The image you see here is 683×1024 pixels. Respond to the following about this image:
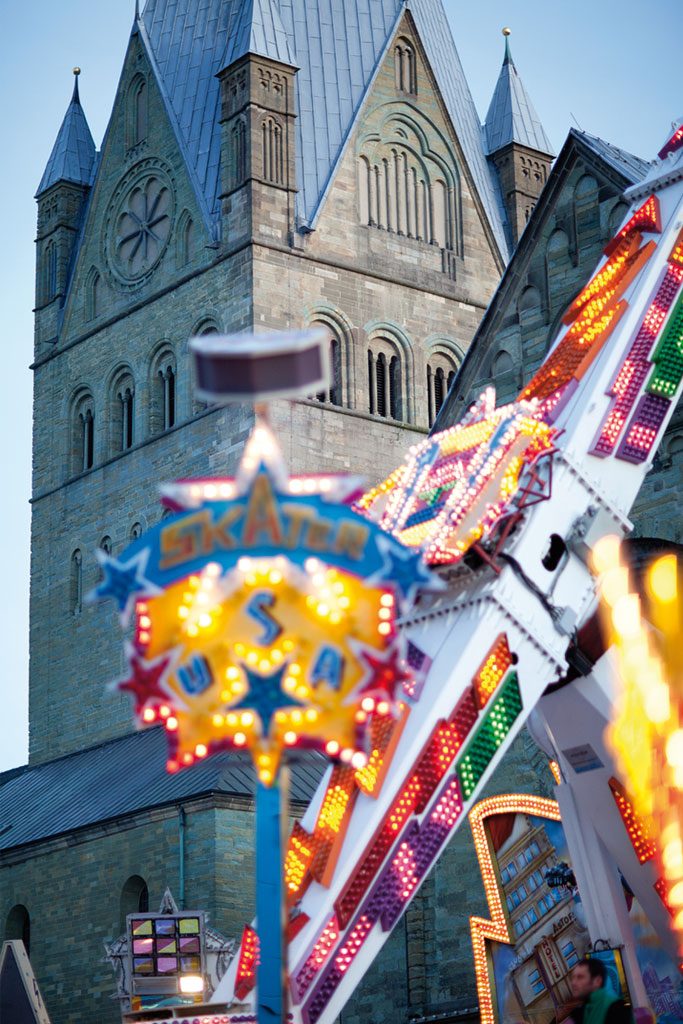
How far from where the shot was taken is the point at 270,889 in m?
13.5

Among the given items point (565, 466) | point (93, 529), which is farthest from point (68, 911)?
point (565, 466)

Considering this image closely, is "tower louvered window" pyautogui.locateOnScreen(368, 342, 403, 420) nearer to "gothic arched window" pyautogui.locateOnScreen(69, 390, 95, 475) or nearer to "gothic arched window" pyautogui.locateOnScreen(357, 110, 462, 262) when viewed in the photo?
"gothic arched window" pyautogui.locateOnScreen(357, 110, 462, 262)

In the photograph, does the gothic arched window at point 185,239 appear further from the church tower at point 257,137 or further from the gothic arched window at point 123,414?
the gothic arched window at point 123,414

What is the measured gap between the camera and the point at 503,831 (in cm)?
2272

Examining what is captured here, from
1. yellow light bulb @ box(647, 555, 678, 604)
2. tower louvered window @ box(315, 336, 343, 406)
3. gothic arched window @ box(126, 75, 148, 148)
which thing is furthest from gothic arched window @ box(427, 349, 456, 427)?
yellow light bulb @ box(647, 555, 678, 604)

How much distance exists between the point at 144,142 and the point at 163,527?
4790 cm

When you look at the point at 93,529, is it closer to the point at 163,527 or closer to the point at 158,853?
the point at 158,853

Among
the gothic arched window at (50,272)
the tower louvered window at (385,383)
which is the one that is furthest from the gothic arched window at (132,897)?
the gothic arched window at (50,272)

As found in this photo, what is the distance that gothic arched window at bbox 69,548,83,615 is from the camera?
58.0 metres

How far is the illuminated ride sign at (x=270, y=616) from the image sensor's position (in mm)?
12977

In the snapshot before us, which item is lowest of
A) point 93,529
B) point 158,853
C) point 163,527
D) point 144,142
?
point 163,527

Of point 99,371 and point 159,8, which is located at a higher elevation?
point 159,8

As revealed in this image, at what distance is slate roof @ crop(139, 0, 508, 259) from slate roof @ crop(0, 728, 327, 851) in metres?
15.2

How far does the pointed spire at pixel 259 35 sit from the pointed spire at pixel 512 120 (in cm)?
882
